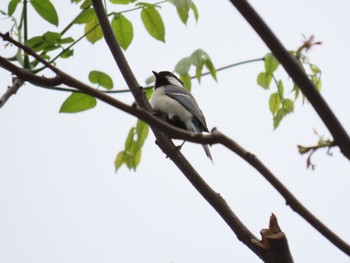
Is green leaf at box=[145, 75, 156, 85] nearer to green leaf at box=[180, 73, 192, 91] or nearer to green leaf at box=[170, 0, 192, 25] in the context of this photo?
green leaf at box=[180, 73, 192, 91]

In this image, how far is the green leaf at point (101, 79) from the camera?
1.96 m

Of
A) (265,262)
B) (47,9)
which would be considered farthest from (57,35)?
(265,262)

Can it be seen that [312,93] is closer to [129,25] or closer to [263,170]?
[263,170]

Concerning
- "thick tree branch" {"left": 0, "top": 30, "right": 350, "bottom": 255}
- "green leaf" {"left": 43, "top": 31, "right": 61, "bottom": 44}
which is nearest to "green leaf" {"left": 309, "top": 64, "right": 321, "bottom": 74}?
"green leaf" {"left": 43, "top": 31, "right": 61, "bottom": 44}

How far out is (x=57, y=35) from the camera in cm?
170

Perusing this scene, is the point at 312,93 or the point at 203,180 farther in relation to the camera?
the point at 203,180

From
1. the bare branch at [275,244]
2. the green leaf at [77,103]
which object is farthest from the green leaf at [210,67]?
the bare branch at [275,244]

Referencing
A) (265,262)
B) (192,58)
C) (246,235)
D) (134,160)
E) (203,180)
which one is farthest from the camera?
(134,160)

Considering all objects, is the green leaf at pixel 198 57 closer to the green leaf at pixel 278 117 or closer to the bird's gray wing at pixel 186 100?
the green leaf at pixel 278 117

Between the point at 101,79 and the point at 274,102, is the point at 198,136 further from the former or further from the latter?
the point at 274,102

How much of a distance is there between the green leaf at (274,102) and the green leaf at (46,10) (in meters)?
0.98

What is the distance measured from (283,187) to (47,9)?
49.0 inches

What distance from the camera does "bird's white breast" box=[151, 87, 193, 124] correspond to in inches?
136

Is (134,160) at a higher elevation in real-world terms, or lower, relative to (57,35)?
lower
